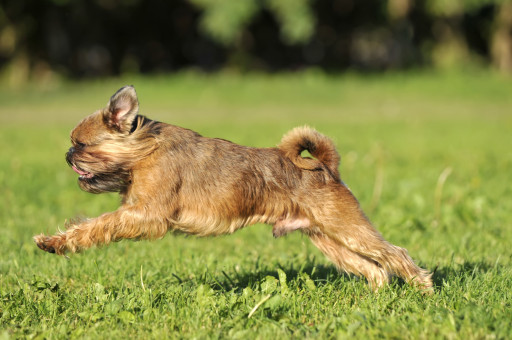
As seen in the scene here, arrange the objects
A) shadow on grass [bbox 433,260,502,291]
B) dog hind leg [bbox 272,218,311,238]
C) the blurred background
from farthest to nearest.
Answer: the blurred background, shadow on grass [bbox 433,260,502,291], dog hind leg [bbox 272,218,311,238]

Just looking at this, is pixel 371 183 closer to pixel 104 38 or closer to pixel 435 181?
pixel 435 181

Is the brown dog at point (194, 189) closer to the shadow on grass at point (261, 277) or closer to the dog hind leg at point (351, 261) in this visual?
the dog hind leg at point (351, 261)

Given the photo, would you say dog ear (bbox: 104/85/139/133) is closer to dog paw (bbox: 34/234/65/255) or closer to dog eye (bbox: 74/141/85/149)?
dog eye (bbox: 74/141/85/149)

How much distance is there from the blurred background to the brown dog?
3003 centimetres

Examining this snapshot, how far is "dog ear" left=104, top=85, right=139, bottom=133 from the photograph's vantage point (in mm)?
5012

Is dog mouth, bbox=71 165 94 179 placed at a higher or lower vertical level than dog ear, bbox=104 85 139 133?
lower

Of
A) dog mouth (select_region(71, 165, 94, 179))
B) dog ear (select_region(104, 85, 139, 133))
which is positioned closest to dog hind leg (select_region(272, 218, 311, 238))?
dog ear (select_region(104, 85, 139, 133))

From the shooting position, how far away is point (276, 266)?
20.6 ft

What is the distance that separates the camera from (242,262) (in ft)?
21.3

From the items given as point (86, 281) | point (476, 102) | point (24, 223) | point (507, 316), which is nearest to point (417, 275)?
point (507, 316)

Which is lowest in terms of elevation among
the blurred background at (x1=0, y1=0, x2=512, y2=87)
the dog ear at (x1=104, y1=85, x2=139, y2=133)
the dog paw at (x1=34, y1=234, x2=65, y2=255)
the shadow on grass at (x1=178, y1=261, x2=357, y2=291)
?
the shadow on grass at (x1=178, y1=261, x2=357, y2=291)

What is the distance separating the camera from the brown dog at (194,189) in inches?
196

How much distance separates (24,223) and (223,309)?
4.33 m

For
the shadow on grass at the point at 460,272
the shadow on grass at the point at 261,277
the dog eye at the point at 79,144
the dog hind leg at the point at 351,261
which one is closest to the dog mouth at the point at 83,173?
the dog eye at the point at 79,144
